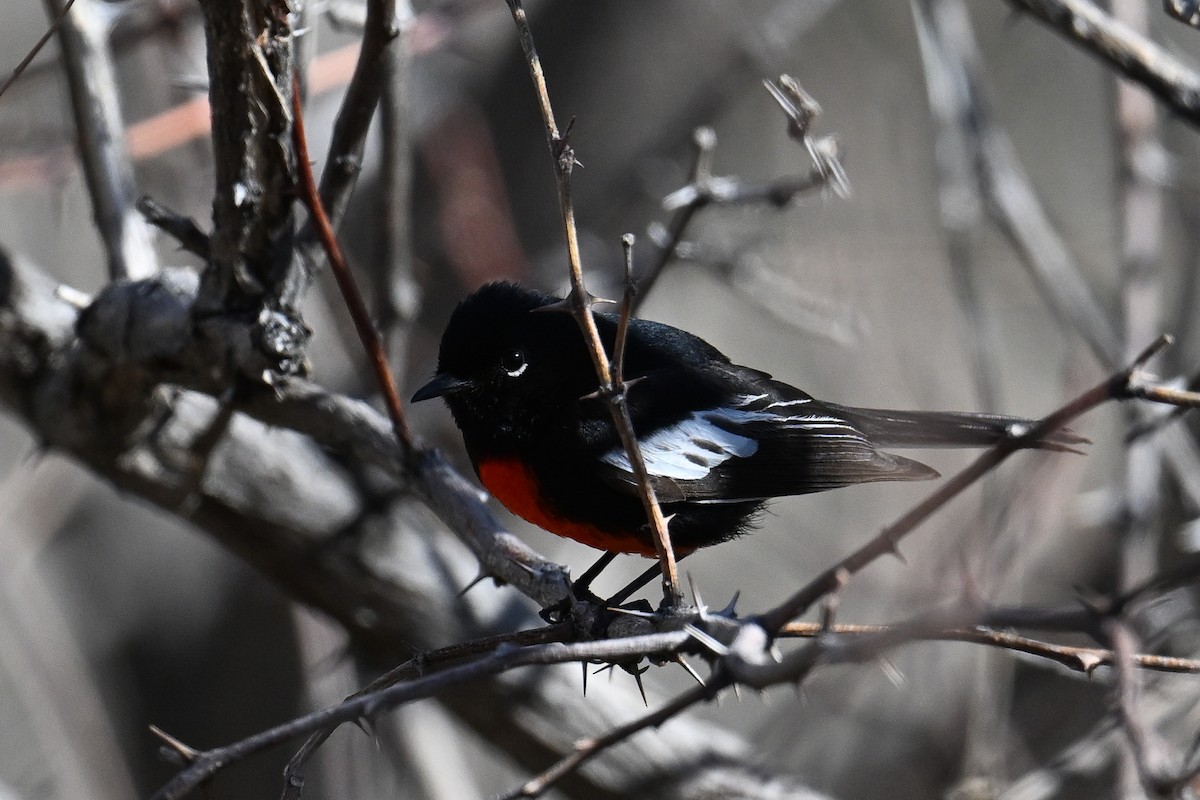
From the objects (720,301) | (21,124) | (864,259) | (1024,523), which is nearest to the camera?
(1024,523)

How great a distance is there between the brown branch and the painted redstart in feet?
4.04

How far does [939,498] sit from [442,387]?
1.77m

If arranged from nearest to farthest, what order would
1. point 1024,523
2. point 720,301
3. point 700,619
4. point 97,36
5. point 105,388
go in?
point 700,619, point 105,388, point 97,36, point 1024,523, point 720,301

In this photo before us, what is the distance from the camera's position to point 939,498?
124 cm

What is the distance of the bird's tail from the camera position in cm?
249

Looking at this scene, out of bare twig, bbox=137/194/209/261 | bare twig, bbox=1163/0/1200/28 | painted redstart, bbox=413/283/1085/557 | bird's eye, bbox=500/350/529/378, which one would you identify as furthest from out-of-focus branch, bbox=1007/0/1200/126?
bare twig, bbox=137/194/209/261

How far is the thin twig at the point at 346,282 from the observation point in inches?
87.3

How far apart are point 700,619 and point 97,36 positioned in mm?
2459

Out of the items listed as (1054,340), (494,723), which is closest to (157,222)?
(494,723)

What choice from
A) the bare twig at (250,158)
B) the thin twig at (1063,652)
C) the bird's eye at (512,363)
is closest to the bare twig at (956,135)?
the bird's eye at (512,363)

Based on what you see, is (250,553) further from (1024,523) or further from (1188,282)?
(1188,282)

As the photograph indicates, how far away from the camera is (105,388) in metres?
2.88

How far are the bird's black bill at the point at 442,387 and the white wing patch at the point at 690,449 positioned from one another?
1.43 feet

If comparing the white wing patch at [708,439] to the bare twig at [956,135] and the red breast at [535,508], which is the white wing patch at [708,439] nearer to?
the red breast at [535,508]
